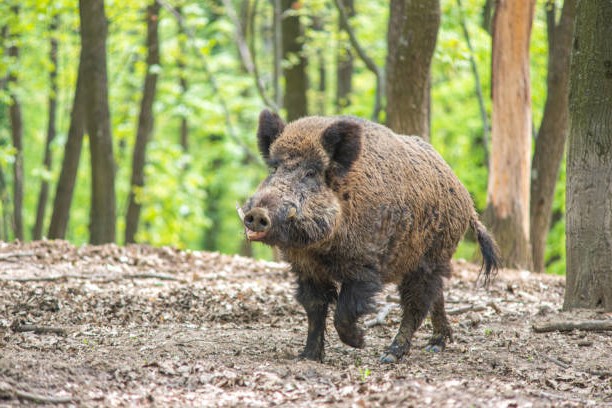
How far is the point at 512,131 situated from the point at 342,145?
23.2 ft

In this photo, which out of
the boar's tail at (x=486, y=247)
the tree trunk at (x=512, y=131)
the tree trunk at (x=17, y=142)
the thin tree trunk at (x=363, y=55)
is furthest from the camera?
the tree trunk at (x=17, y=142)

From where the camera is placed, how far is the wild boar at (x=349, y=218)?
6488 millimetres

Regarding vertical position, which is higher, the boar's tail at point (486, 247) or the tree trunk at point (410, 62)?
the tree trunk at point (410, 62)

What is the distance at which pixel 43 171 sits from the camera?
19703mm

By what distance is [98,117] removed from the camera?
1316 cm

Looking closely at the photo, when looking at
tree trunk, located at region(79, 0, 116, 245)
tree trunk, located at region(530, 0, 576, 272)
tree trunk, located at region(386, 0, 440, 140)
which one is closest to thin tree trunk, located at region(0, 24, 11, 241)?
tree trunk, located at region(79, 0, 116, 245)

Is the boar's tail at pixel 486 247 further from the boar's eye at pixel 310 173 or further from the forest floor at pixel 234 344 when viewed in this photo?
the boar's eye at pixel 310 173

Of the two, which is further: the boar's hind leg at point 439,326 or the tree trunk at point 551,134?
the tree trunk at point 551,134

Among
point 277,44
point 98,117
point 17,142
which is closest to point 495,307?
point 98,117

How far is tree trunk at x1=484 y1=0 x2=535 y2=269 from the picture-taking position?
13.2m

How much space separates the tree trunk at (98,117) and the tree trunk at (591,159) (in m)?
7.64

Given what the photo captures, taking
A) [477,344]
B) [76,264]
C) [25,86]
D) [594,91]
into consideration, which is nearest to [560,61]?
[594,91]

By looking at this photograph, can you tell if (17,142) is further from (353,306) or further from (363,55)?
(353,306)

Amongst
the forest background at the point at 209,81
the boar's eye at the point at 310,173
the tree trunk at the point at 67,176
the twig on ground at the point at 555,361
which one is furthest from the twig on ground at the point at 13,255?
the twig on ground at the point at 555,361
